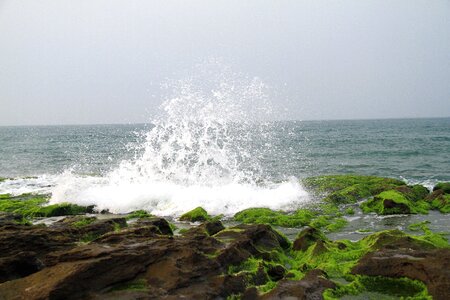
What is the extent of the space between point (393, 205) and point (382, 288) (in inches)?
336

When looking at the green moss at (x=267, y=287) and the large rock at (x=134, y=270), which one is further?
the green moss at (x=267, y=287)

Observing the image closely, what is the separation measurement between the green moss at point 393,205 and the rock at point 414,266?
713cm

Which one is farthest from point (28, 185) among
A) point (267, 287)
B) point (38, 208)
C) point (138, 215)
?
point (267, 287)

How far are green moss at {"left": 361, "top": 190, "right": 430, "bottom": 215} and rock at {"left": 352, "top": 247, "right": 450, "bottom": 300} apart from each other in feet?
23.4

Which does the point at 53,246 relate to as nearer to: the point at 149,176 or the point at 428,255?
the point at 428,255

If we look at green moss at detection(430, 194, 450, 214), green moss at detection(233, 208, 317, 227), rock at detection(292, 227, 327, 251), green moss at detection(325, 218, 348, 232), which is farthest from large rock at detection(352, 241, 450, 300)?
green moss at detection(430, 194, 450, 214)

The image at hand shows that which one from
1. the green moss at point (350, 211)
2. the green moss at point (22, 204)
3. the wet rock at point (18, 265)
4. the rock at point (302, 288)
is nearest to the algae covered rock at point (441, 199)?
the green moss at point (350, 211)

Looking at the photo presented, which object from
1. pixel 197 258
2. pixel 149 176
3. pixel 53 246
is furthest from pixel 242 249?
pixel 149 176

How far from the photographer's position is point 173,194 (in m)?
18.0

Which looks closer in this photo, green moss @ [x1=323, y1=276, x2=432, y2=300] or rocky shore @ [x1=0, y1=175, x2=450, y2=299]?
rocky shore @ [x1=0, y1=175, x2=450, y2=299]

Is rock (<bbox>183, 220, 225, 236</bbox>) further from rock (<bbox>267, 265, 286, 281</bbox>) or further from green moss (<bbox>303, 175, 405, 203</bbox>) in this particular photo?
green moss (<bbox>303, 175, 405, 203</bbox>)

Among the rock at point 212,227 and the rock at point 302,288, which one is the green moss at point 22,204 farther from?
the rock at point 302,288

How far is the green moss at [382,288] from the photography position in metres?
6.43

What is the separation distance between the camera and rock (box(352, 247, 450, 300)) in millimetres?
6154
